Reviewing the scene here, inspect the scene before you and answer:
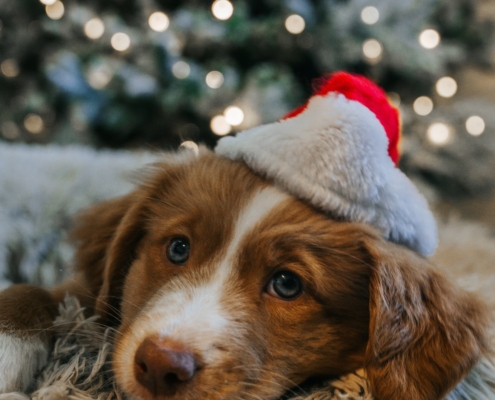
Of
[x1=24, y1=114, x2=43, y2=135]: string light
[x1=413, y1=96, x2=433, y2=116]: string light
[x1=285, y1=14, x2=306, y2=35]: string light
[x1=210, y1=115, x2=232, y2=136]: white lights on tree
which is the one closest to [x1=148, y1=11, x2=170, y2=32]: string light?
[x1=210, y1=115, x2=232, y2=136]: white lights on tree

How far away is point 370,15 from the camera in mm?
3424

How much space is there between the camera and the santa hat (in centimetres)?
146

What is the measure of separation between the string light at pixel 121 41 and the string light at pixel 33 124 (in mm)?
964

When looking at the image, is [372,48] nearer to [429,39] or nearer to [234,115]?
[429,39]

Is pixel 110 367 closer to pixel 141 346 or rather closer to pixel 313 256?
pixel 141 346

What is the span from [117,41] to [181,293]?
99.2 inches

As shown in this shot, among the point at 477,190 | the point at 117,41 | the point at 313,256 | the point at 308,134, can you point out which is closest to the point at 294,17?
the point at 117,41

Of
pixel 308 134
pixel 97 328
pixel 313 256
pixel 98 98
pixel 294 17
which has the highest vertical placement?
pixel 294 17

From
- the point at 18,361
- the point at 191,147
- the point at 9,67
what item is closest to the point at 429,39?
the point at 191,147

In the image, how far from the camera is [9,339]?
146 centimetres

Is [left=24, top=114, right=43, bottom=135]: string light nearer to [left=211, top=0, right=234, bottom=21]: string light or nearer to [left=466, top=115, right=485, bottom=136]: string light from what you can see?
[left=211, top=0, right=234, bottom=21]: string light

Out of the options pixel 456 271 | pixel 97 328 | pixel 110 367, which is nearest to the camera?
pixel 110 367

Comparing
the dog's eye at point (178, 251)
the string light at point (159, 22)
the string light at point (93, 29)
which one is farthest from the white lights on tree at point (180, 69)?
the dog's eye at point (178, 251)

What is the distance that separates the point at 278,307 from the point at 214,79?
7.35 feet
